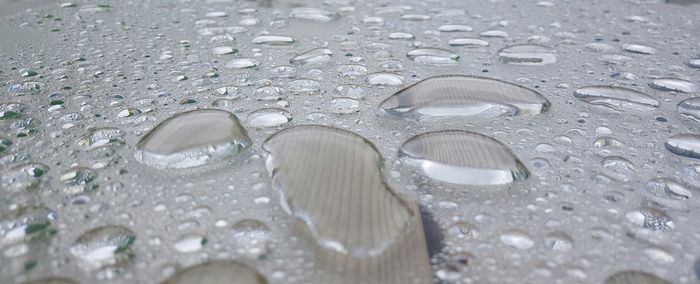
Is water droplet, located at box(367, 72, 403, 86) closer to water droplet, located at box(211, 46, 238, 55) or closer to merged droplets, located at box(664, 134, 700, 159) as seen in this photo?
water droplet, located at box(211, 46, 238, 55)

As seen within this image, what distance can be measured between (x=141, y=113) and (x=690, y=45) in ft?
3.41

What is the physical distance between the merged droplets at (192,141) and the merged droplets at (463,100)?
8.8 inches

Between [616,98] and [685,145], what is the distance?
15cm

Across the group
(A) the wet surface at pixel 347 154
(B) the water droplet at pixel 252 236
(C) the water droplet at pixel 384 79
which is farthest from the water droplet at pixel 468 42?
(B) the water droplet at pixel 252 236

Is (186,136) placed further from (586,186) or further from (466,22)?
(466,22)

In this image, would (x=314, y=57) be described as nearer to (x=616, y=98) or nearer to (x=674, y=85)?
(x=616, y=98)

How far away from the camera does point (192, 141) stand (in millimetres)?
635

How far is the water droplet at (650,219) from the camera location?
52 centimetres

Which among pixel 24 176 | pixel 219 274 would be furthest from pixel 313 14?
pixel 219 274

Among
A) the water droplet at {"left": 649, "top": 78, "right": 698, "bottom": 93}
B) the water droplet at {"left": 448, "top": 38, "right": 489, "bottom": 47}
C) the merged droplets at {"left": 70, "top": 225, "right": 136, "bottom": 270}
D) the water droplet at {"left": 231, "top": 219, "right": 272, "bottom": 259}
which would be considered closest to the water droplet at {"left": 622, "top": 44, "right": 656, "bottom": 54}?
the water droplet at {"left": 649, "top": 78, "right": 698, "bottom": 93}

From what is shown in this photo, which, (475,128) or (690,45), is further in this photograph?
(690,45)

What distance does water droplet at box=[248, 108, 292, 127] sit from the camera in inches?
28.0

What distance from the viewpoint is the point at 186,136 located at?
0.65 m

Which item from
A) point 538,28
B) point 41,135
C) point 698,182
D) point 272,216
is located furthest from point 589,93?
point 41,135
